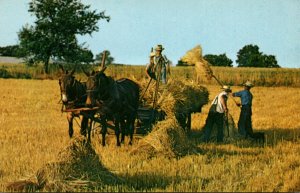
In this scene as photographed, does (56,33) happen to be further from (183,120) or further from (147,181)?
(147,181)

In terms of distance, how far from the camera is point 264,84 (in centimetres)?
4156

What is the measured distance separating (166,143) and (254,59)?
7681cm

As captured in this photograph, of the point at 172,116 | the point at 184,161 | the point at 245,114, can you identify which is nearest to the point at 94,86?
the point at 172,116

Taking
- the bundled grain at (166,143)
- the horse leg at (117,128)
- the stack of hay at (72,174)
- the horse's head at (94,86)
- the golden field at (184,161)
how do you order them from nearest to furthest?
the stack of hay at (72,174) < the golden field at (184,161) < the bundled grain at (166,143) < the horse's head at (94,86) < the horse leg at (117,128)

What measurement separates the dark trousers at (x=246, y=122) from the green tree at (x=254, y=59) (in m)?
66.1

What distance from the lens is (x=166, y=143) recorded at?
35.6 feet

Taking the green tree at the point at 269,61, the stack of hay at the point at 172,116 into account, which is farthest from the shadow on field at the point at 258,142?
the green tree at the point at 269,61

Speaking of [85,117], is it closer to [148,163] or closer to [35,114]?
[148,163]

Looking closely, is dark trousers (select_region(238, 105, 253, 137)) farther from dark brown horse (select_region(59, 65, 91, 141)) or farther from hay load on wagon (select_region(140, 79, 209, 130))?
dark brown horse (select_region(59, 65, 91, 141))

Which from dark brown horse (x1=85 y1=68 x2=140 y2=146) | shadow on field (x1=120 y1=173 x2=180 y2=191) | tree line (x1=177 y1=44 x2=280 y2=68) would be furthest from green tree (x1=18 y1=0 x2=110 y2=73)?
shadow on field (x1=120 y1=173 x2=180 y2=191)

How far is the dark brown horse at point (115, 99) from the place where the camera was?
11.7 m

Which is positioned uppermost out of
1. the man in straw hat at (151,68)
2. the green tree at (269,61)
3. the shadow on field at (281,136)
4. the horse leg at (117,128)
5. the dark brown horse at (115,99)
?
the green tree at (269,61)

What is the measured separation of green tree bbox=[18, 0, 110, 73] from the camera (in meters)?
51.3

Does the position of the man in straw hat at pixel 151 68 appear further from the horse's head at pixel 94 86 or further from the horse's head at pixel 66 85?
the horse's head at pixel 66 85
